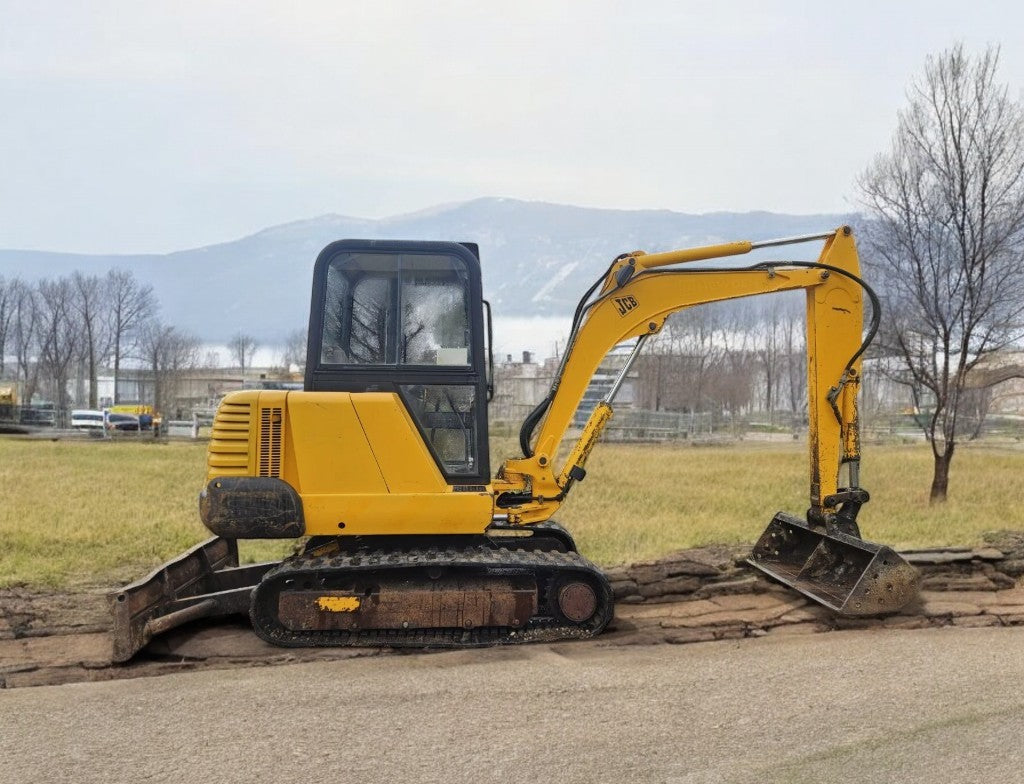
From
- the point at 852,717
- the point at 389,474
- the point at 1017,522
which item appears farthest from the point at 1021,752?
the point at 1017,522

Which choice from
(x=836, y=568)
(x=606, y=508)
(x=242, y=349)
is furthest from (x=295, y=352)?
(x=836, y=568)

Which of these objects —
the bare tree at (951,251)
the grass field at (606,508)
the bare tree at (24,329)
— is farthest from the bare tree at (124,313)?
the bare tree at (951,251)

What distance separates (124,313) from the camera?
8675 cm

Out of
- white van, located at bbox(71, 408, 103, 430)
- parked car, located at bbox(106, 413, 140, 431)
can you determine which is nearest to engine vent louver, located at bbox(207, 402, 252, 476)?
white van, located at bbox(71, 408, 103, 430)

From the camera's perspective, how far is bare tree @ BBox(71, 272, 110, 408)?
82250 millimetres

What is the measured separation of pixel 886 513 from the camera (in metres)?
15.0

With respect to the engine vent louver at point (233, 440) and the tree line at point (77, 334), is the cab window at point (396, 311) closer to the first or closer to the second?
the engine vent louver at point (233, 440)

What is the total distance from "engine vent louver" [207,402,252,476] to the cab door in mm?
530

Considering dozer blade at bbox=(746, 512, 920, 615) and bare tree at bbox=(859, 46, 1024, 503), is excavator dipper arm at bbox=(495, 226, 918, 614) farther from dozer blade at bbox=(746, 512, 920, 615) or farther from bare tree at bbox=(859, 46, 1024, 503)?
bare tree at bbox=(859, 46, 1024, 503)

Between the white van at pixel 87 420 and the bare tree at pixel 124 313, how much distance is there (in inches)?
1270

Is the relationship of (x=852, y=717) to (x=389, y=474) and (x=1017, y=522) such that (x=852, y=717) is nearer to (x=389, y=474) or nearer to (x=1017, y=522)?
(x=389, y=474)

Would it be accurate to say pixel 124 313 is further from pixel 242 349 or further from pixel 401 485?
pixel 401 485

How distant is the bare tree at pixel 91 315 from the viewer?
82250mm

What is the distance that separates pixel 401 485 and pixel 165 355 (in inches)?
3185
